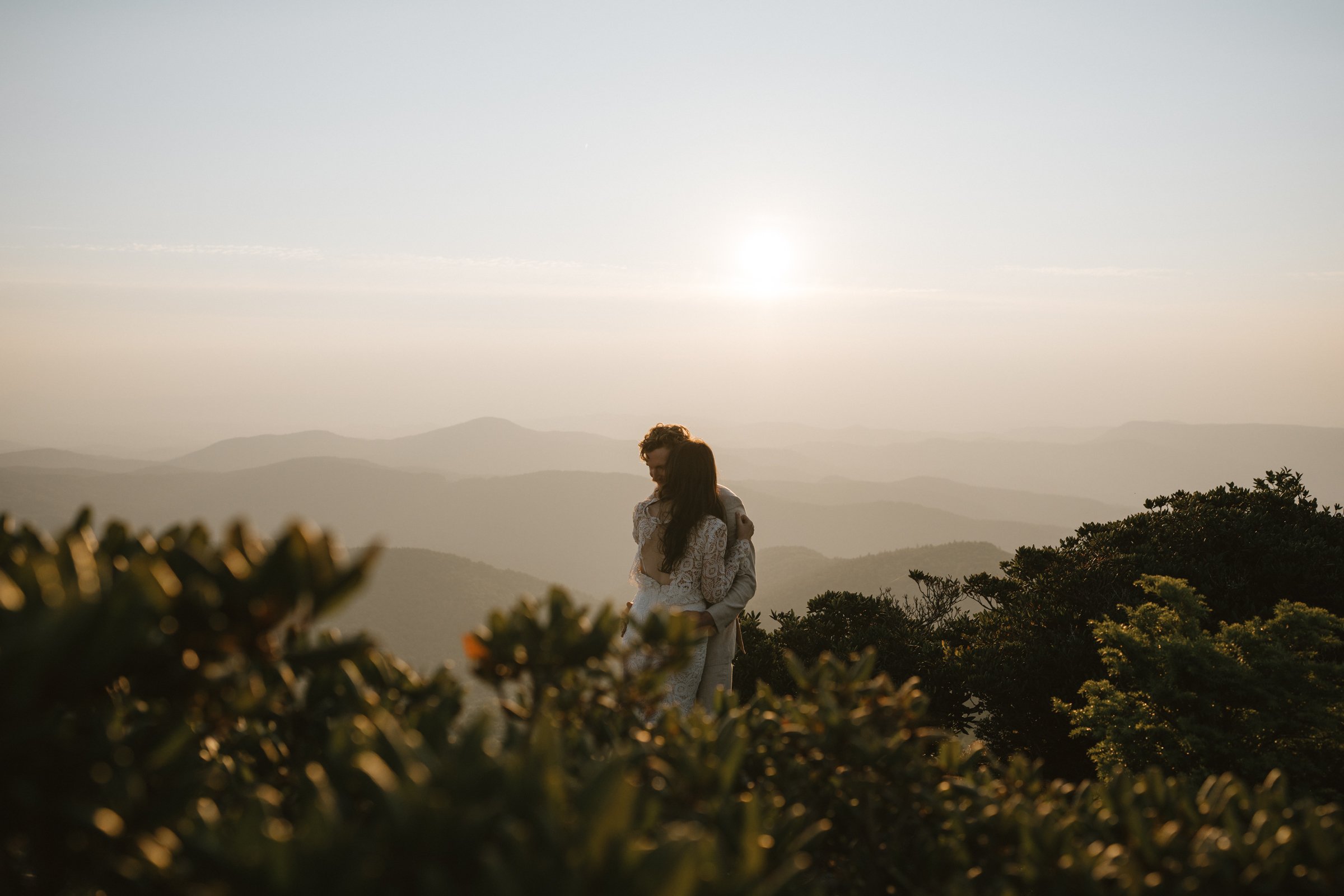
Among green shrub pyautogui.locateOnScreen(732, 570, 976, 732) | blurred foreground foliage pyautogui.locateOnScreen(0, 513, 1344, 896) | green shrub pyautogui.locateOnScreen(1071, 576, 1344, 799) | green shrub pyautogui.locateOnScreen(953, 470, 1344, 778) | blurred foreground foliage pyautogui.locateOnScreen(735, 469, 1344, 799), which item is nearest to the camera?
blurred foreground foliage pyautogui.locateOnScreen(0, 513, 1344, 896)

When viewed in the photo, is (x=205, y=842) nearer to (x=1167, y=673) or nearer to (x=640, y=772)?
(x=640, y=772)

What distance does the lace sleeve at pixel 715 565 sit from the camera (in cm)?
538

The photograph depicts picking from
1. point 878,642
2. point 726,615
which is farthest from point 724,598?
point 878,642

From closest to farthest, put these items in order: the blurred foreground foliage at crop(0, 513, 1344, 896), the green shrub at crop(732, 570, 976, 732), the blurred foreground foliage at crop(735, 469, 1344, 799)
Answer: the blurred foreground foliage at crop(0, 513, 1344, 896) < the blurred foreground foliage at crop(735, 469, 1344, 799) < the green shrub at crop(732, 570, 976, 732)

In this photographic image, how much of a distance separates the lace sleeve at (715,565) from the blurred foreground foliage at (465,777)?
2711mm

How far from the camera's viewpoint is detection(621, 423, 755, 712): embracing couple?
5.38 meters

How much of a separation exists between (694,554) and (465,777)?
4281 millimetres

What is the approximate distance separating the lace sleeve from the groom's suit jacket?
0.24 ft

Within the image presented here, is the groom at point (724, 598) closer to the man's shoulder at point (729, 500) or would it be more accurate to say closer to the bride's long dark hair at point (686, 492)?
the man's shoulder at point (729, 500)

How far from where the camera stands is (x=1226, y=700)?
5.70 metres

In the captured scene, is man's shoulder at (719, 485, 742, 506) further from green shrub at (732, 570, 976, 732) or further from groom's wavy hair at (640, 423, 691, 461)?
green shrub at (732, 570, 976, 732)

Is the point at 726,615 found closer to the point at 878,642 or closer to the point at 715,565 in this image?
the point at 715,565

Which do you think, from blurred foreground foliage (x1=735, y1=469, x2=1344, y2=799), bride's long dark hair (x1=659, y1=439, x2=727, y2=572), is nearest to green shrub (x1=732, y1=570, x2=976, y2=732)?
blurred foreground foliage (x1=735, y1=469, x2=1344, y2=799)

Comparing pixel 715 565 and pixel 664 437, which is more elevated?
pixel 664 437
